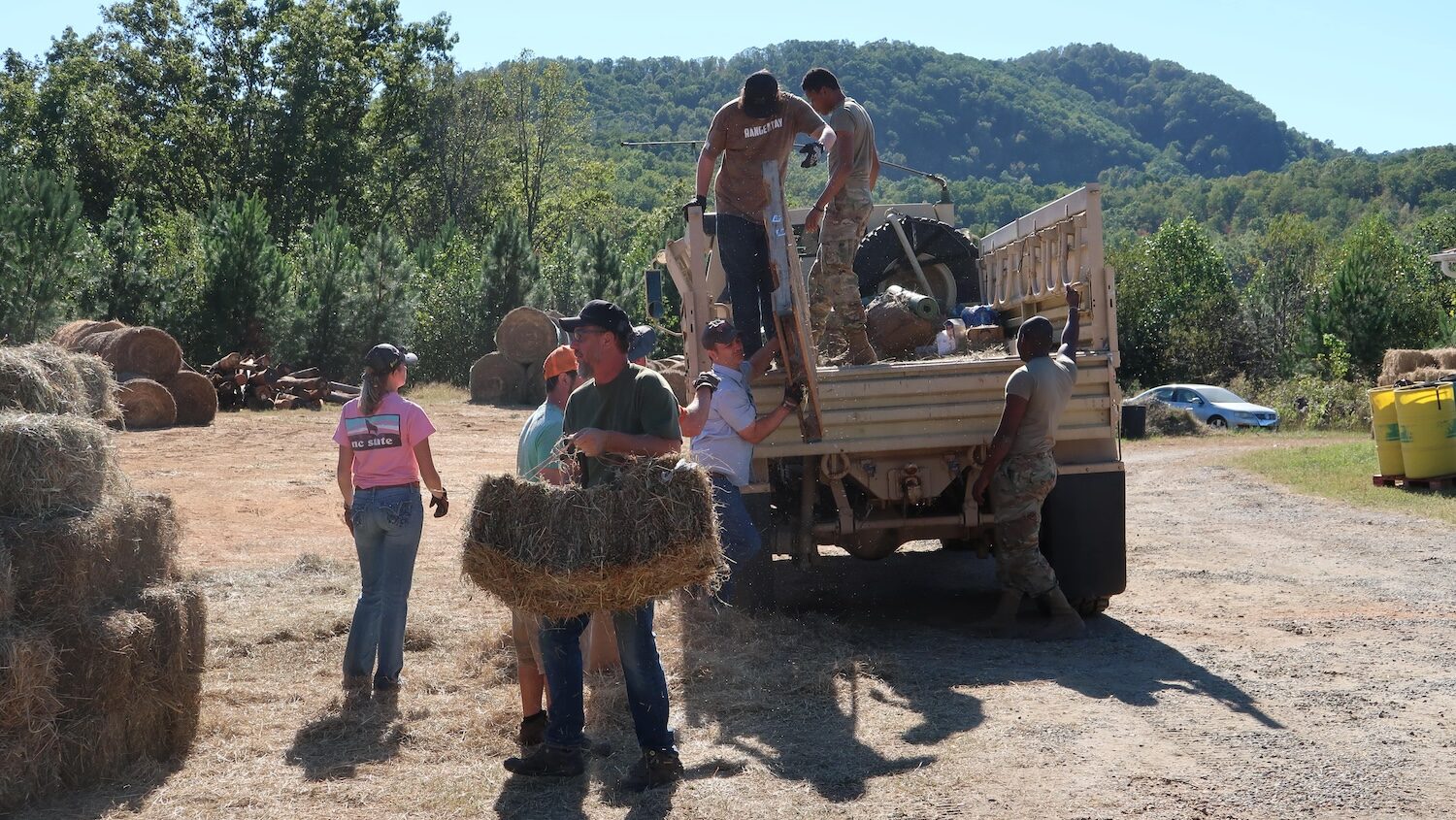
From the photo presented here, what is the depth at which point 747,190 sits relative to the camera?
24.4 ft

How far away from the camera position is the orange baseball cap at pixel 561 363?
605 cm

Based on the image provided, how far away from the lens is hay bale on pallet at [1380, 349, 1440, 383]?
2262cm

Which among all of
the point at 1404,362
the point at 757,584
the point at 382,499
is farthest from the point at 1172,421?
the point at 382,499

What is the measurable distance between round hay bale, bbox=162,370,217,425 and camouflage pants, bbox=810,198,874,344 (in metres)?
14.9

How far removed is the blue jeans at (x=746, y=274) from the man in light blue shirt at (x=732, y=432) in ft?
2.09

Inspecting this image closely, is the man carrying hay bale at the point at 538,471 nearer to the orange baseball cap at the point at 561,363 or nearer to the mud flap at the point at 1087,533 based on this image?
the orange baseball cap at the point at 561,363

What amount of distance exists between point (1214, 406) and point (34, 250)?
75.3 ft

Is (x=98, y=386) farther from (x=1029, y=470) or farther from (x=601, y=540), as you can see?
(x=1029, y=470)

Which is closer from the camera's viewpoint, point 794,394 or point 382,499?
point 382,499

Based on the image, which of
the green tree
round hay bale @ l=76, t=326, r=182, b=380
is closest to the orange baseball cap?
round hay bale @ l=76, t=326, r=182, b=380

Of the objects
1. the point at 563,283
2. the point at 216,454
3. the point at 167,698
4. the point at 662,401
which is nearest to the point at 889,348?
the point at 662,401

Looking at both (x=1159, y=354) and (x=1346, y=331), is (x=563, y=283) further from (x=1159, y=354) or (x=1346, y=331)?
(x=1346, y=331)

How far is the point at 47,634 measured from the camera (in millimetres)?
4938

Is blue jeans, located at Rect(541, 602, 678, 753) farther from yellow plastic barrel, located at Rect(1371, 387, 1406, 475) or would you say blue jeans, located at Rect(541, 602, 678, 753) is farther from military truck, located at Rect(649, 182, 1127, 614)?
yellow plastic barrel, located at Rect(1371, 387, 1406, 475)
